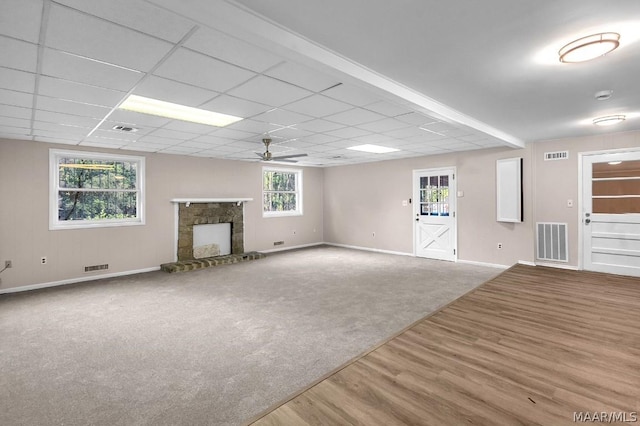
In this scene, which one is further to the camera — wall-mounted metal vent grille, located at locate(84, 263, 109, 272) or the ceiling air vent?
wall-mounted metal vent grille, located at locate(84, 263, 109, 272)

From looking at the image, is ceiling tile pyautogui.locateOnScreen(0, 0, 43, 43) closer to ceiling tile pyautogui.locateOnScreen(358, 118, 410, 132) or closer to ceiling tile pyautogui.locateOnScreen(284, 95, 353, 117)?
ceiling tile pyautogui.locateOnScreen(284, 95, 353, 117)

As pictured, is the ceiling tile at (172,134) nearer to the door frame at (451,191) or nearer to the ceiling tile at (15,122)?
the ceiling tile at (15,122)

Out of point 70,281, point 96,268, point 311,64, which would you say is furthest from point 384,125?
point 70,281

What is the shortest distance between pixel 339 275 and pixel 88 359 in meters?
3.83

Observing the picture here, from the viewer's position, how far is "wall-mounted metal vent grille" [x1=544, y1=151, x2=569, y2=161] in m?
5.56

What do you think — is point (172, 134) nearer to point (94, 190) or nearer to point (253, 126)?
point (253, 126)

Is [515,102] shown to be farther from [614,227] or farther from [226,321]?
[226,321]

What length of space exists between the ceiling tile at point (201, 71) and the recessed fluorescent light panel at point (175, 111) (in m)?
0.86

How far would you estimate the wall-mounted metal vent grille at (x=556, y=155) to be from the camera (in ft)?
18.2

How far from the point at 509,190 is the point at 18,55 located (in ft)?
23.0

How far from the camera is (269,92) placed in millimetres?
2986

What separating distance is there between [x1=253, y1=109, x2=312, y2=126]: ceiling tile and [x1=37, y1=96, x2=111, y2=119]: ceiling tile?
173cm

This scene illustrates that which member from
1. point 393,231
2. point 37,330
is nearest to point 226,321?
point 37,330

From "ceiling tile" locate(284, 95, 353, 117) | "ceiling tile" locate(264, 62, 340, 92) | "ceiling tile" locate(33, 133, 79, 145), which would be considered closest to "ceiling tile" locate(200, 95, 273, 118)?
"ceiling tile" locate(284, 95, 353, 117)
